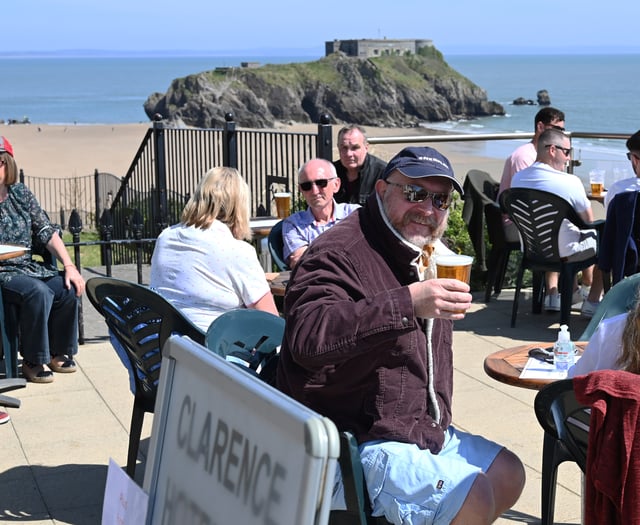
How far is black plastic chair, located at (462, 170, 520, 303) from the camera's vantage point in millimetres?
8055

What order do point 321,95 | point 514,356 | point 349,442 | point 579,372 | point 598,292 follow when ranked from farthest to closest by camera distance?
point 321,95 → point 598,292 → point 514,356 → point 579,372 → point 349,442

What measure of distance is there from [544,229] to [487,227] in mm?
1159

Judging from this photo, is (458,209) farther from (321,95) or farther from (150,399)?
(321,95)

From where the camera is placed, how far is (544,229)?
281 inches

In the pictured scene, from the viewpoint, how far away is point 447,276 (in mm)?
2766

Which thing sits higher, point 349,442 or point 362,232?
point 362,232

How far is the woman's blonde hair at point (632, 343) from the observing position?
2545 mm

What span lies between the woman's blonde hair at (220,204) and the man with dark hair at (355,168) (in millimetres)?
2895

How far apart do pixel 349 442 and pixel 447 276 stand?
0.53 meters

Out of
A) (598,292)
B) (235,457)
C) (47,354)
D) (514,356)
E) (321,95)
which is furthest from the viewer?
(321,95)

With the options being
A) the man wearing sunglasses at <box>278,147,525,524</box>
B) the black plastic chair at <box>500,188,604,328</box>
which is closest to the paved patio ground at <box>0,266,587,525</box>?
the black plastic chair at <box>500,188,604,328</box>

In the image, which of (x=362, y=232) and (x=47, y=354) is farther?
(x=47, y=354)

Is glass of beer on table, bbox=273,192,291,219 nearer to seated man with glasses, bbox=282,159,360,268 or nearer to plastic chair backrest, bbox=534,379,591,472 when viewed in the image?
seated man with glasses, bbox=282,159,360,268

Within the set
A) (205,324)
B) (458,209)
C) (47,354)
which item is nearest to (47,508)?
(205,324)
